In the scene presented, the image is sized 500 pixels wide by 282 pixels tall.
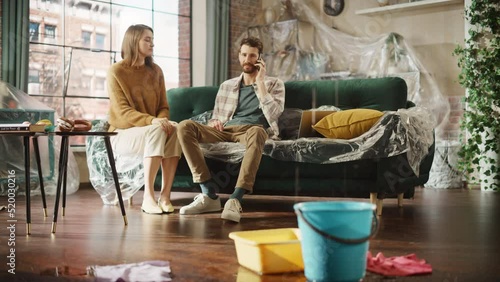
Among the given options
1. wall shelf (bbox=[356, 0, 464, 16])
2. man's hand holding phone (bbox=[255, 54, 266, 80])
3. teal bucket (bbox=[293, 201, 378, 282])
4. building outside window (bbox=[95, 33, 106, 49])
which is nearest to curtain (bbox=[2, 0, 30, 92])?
building outside window (bbox=[95, 33, 106, 49])

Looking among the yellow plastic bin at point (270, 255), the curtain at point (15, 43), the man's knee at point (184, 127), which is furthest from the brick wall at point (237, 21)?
the yellow plastic bin at point (270, 255)

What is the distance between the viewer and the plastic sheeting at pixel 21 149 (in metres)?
3.98

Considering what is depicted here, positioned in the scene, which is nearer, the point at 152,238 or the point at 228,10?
the point at 152,238

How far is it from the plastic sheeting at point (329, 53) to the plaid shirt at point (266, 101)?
177 centimetres

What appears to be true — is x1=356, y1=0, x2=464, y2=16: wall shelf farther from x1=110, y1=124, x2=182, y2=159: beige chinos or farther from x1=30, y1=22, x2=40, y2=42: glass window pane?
x1=110, y1=124, x2=182, y2=159: beige chinos

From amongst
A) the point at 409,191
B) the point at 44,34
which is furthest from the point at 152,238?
the point at 44,34

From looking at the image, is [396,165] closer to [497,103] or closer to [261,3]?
[497,103]

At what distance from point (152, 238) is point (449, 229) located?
3.67 ft

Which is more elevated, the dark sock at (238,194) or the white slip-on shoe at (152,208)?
the dark sock at (238,194)

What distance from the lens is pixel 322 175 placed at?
10.2 ft

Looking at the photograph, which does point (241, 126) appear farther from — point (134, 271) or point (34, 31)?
point (34, 31)

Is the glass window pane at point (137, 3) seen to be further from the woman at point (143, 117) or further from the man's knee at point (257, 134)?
the man's knee at point (257, 134)

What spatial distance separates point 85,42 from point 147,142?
212 cm

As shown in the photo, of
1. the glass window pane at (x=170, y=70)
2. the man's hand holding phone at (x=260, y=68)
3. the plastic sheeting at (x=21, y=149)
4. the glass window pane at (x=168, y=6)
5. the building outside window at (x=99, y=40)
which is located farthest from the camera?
the glass window pane at (x=170, y=70)
